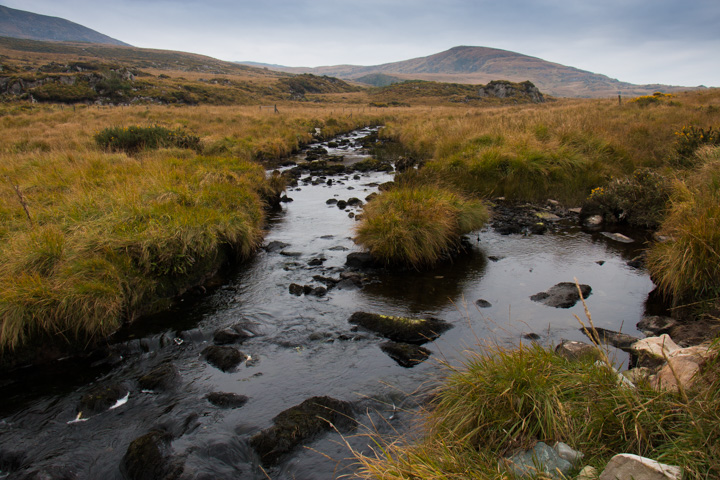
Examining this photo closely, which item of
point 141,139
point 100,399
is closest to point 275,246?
point 100,399

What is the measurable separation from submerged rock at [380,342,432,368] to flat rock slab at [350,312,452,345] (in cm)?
27

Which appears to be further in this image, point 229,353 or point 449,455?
point 229,353

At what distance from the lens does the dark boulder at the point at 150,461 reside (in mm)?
4551

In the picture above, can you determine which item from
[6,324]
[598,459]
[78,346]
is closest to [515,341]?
[598,459]

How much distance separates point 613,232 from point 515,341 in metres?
8.15

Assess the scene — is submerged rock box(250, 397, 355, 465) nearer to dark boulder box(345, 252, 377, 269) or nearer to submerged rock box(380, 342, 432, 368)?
submerged rock box(380, 342, 432, 368)

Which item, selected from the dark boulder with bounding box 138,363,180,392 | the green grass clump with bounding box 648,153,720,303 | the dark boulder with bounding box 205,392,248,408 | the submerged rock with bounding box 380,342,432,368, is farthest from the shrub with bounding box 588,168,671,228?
the dark boulder with bounding box 138,363,180,392

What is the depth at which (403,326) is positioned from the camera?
24.1ft

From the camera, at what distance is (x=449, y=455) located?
3354mm

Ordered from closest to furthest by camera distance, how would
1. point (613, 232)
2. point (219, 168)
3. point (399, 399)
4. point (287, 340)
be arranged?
point (399, 399) → point (287, 340) → point (613, 232) → point (219, 168)

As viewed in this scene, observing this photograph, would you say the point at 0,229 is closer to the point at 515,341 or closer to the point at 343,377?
the point at 343,377

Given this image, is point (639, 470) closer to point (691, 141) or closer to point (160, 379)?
point (160, 379)

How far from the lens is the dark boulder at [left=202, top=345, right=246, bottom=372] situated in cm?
Result: 658

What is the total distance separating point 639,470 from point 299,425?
3.76 meters
